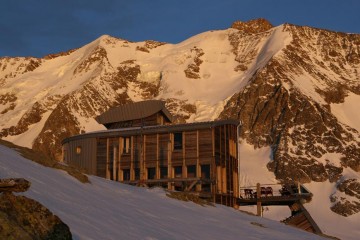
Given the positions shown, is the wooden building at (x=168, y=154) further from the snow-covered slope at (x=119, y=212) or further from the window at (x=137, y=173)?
the snow-covered slope at (x=119, y=212)

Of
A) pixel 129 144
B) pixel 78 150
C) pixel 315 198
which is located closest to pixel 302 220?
pixel 129 144

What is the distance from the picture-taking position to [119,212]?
1476 cm

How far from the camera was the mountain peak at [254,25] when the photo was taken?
189 metres

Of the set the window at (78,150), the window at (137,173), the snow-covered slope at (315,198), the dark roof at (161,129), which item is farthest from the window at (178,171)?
the snow-covered slope at (315,198)

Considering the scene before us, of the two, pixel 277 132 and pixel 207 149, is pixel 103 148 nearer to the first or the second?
pixel 207 149

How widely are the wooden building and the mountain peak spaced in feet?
482

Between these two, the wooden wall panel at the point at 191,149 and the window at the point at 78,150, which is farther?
the window at the point at 78,150

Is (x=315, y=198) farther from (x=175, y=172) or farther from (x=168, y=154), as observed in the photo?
(x=168, y=154)

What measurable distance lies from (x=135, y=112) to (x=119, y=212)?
1300 inches

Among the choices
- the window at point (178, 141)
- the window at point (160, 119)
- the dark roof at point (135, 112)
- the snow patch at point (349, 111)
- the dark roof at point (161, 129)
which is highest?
the snow patch at point (349, 111)

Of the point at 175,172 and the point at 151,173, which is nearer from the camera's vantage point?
the point at 175,172

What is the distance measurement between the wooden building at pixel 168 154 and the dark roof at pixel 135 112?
4.14 ft

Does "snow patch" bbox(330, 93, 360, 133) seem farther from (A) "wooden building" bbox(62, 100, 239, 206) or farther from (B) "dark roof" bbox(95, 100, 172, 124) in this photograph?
(A) "wooden building" bbox(62, 100, 239, 206)

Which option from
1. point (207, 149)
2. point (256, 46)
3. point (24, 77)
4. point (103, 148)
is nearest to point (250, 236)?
point (207, 149)
